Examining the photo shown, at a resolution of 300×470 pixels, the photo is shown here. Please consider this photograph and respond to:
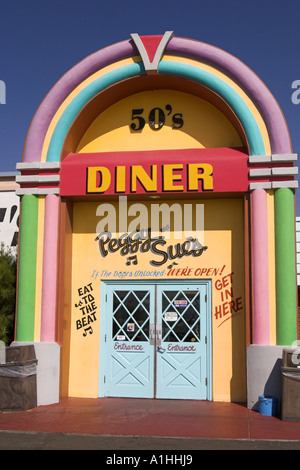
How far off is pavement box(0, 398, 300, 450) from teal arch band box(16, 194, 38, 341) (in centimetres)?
163

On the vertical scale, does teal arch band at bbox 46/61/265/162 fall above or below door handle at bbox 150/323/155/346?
above

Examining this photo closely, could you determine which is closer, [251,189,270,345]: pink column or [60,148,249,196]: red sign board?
[251,189,270,345]: pink column

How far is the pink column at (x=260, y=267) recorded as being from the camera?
953 cm

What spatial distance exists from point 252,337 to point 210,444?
283 centimetres

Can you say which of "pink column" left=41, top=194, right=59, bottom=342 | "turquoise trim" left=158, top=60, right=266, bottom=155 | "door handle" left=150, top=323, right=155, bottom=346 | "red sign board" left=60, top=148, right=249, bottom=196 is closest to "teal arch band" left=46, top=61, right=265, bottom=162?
"turquoise trim" left=158, top=60, right=266, bottom=155

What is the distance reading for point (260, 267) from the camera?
9688 mm

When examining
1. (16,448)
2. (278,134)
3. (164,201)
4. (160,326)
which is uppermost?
(278,134)

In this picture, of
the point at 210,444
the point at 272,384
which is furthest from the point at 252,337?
the point at 210,444

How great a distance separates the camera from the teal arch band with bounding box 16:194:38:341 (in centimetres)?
1012

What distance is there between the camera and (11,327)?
446 inches

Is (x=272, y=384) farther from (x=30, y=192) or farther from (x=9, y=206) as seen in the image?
(x=9, y=206)

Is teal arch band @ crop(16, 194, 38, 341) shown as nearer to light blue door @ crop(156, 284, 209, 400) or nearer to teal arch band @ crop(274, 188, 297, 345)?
light blue door @ crop(156, 284, 209, 400)

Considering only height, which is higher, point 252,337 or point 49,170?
point 49,170

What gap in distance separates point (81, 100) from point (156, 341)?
17.5 ft
